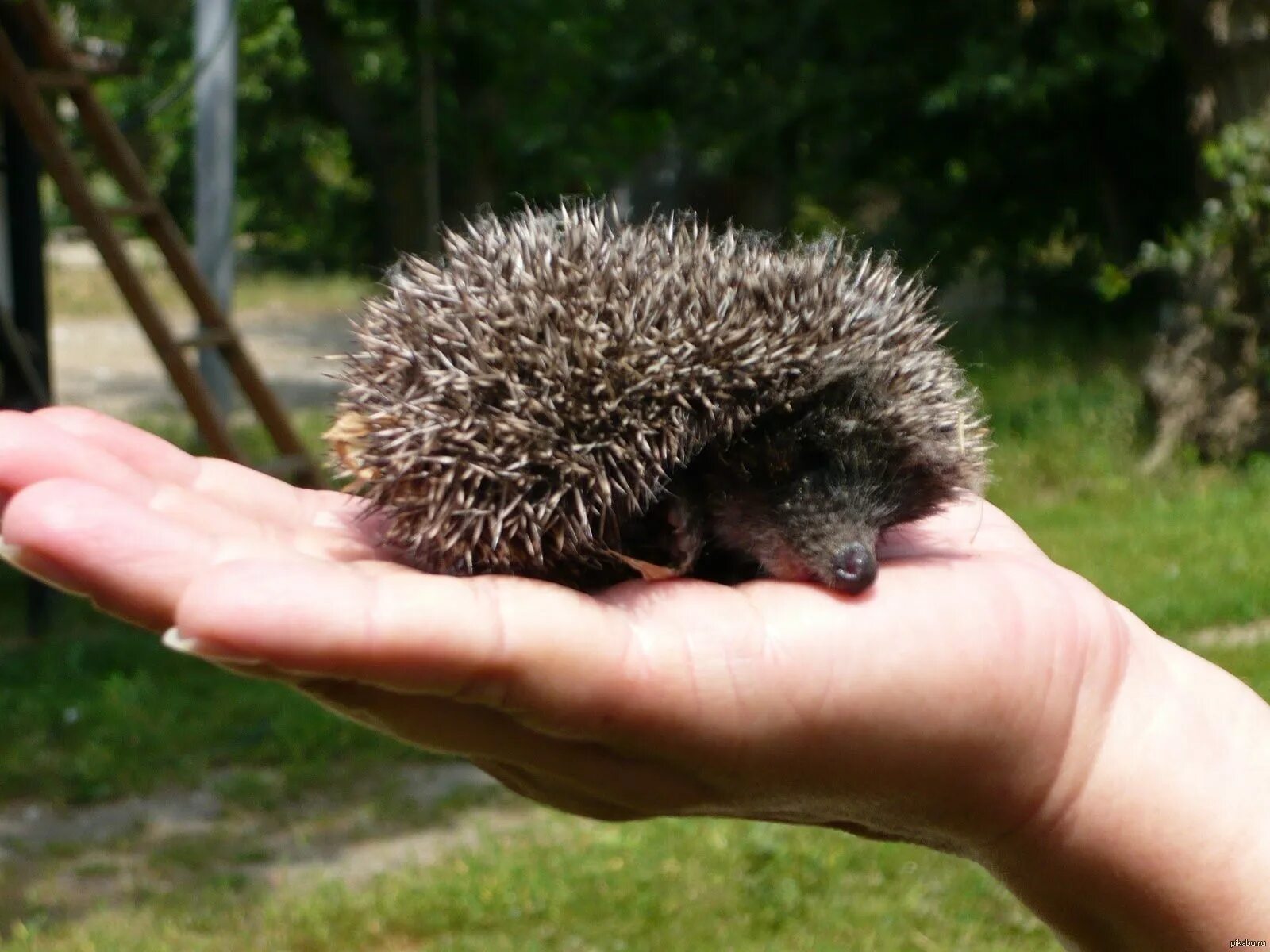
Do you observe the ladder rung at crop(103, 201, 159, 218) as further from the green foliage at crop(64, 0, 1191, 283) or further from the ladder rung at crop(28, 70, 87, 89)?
the green foliage at crop(64, 0, 1191, 283)

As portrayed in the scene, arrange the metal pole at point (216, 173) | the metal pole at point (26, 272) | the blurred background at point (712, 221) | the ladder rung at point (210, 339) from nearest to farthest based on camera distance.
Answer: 1. the blurred background at point (712, 221)
2. the ladder rung at point (210, 339)
3. the metal pole at point (26, 272)
4. the metal pole at point (216, 173)

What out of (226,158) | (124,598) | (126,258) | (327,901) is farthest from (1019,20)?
(124,598)

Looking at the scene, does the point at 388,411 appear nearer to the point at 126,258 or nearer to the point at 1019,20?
the point at 126,258

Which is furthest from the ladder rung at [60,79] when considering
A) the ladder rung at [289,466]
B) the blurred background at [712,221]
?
the ladder rung at [289,466]

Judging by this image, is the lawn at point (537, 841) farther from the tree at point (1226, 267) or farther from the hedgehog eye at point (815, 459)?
the hedgehog eye at point (815, 459)

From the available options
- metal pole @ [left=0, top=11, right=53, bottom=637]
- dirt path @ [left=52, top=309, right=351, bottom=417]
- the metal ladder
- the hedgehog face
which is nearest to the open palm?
the hedgehog face

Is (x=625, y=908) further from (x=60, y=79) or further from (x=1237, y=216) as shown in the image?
(x=1237, y=216)
